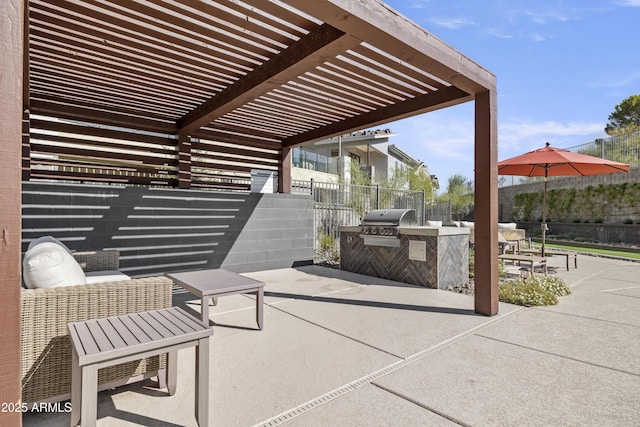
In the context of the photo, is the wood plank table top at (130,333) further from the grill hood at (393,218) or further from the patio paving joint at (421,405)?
the grill hood at (393,218)

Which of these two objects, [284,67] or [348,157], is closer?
[284,67]

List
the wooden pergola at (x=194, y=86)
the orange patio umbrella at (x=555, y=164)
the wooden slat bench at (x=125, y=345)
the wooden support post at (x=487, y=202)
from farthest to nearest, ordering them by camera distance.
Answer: the orange patio umbrella at (x=555, y=164) < the wooden support post at (x=487, y=202) < the wooden pergola at (x=194, y=86) < the wooden slat bench at (x=125, y=345)

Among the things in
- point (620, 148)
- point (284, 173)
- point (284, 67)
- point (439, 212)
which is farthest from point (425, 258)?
point (620, 148)

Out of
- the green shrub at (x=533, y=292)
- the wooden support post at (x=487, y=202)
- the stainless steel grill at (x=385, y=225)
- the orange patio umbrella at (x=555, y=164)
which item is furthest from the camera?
the orange patio umbrella at (x=555, y=164)

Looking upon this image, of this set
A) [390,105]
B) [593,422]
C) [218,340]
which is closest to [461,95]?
[390,105]

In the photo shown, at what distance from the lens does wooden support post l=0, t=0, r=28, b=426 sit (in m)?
1.39

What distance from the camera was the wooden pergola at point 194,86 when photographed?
2609 mm

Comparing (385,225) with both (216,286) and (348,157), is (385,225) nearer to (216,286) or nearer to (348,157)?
(216,286)

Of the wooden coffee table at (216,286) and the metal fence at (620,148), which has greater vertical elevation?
the metal fence at (620,148)

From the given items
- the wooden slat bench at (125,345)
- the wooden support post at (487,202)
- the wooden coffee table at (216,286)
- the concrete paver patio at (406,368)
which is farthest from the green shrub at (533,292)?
the wooden slat bench at (125,345)

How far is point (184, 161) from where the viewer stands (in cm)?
672

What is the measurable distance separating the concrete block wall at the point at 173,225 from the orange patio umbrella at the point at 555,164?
443cm

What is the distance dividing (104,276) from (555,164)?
311 inches

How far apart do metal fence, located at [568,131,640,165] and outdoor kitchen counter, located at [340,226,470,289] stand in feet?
44.0
